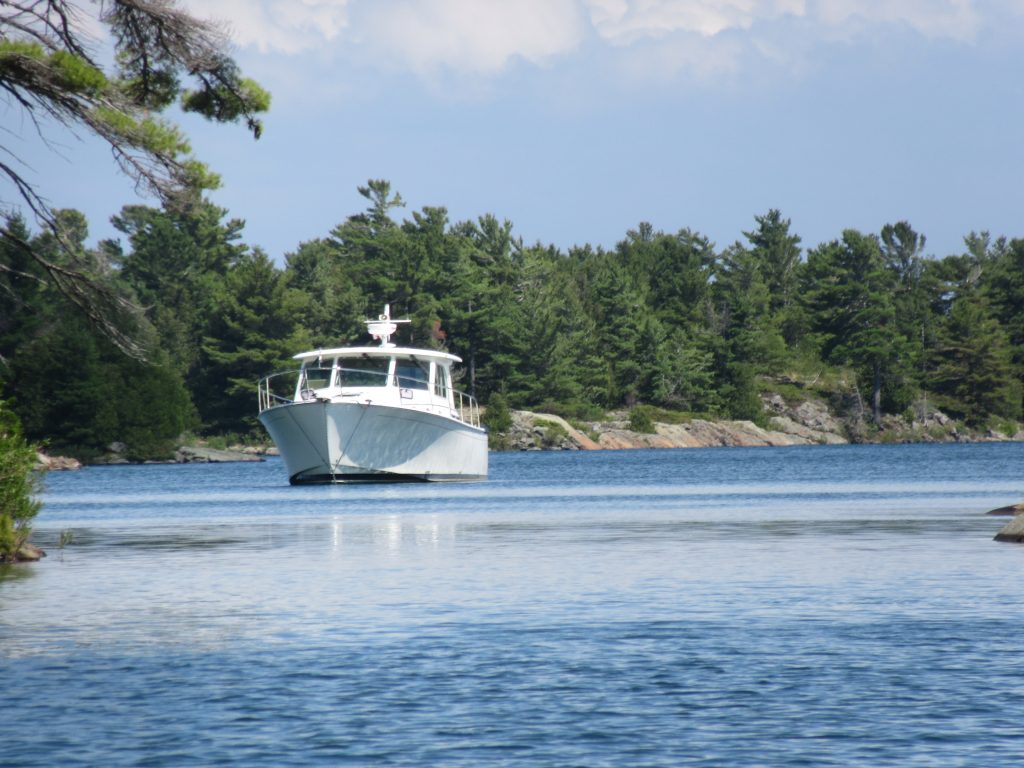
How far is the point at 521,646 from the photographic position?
15.5m

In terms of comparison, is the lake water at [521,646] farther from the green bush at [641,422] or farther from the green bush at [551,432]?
the green bush at [641,422]

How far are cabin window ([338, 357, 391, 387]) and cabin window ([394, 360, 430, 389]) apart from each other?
1.62ft

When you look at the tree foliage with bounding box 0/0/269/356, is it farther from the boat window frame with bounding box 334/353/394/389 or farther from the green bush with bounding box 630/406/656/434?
the green bush with bounding box 630/406/656/434

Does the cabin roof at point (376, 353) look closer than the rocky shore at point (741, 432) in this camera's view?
Yes

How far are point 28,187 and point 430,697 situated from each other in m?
11.4

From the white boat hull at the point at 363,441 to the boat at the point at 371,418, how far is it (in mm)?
34

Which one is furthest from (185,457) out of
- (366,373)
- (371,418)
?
(371,418)

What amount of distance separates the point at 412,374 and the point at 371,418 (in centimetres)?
295

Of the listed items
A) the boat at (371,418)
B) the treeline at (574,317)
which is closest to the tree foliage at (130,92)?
the boat at (371,418)

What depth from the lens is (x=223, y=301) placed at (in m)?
122

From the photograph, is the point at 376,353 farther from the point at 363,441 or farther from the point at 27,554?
the point at 27,554

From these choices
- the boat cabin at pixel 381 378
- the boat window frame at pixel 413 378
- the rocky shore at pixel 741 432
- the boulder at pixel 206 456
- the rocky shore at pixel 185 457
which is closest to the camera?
the boat cabin at pixel 381 378

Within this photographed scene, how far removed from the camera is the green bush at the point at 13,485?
78.5 ft

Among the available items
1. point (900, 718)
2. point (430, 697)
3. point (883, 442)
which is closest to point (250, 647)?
point (430, 697)
